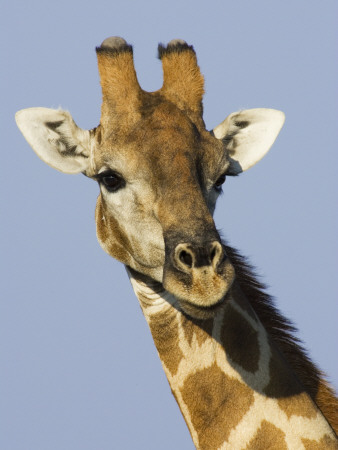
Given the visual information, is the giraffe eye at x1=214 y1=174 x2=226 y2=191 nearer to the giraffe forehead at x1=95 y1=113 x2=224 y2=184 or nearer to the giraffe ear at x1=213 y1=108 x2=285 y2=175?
the giraffe forehead at x1=95 y1=113 x2=224 y2=184

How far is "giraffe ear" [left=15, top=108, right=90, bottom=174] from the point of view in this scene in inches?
349

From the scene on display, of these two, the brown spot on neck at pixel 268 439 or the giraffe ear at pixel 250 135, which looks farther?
the giraffe ear at pixel 250 135

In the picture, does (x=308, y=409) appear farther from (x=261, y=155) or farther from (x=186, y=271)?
(x=261, y=155)

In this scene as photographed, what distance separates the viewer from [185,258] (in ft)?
23.9

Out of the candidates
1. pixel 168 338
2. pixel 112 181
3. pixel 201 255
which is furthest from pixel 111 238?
pixel 201 255

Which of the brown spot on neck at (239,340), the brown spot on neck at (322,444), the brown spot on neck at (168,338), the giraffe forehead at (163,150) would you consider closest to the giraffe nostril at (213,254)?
the giraffe forehead at (163,150)

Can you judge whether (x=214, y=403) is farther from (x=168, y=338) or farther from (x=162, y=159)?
(x=162, y=159)

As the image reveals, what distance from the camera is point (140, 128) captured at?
831 cm

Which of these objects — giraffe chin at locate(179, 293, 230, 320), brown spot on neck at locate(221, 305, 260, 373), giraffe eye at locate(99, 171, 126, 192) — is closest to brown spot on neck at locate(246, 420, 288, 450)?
brown spot on neck at locate(221, 305, 260, 373)

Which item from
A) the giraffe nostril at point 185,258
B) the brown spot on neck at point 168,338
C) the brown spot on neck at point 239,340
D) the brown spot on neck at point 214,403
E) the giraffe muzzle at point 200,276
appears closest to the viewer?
the giraffe muzzle at point 200,276

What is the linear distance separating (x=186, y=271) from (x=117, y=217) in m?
1.53

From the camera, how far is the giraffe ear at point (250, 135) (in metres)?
9.48

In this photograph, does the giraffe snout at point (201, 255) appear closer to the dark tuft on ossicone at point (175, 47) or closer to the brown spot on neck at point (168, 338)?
the brown spot on neck at point (168, 338)

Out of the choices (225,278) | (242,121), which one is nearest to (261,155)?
(242,121)
